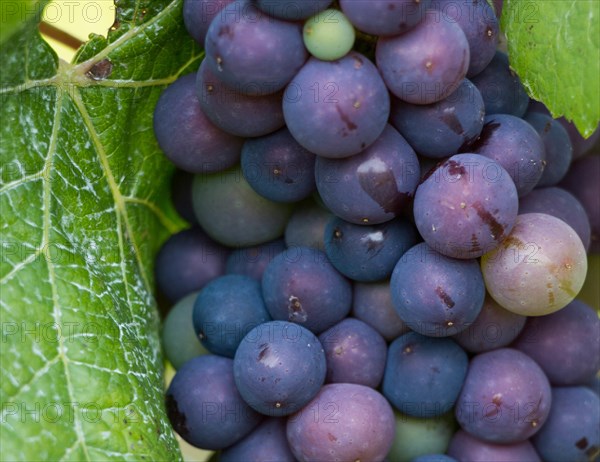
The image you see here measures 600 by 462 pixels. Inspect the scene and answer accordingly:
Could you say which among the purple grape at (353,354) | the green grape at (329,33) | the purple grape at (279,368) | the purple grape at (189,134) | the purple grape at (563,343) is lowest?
the purple grape at (563,343)

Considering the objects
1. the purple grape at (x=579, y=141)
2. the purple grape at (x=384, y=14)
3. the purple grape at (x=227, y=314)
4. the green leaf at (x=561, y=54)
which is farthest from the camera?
the purple grape at (x=579, y=141)

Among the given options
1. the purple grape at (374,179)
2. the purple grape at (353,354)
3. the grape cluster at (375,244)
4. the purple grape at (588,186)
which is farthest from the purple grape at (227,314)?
the purple grape at (588,186)

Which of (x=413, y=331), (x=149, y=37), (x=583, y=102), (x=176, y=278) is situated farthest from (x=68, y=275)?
(x=583, y=102)

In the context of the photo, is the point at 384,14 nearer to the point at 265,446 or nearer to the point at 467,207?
the point at 467,207

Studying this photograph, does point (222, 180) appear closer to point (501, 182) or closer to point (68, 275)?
point (68, 275)

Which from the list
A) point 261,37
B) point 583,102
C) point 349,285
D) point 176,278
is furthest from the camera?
point 176,278

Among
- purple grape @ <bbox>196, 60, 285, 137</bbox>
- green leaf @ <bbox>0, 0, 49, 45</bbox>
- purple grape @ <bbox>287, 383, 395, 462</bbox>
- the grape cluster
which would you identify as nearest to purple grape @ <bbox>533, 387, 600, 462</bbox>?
the grape cluster

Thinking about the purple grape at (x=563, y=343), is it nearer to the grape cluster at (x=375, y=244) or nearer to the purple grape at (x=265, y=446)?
the grape cluster at (x=375, y=244)
